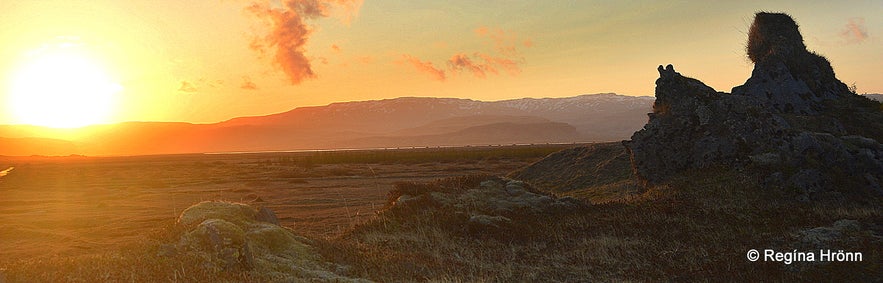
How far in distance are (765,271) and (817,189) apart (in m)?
7.58

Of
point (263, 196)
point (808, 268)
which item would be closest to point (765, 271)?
point (808, 268)

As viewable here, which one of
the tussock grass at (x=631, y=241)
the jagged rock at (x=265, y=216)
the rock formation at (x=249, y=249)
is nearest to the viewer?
the rock formation at (x=249, y=249)

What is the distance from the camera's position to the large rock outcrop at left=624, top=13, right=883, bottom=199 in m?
16.5

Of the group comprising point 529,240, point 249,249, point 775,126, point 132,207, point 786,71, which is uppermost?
point 786,71

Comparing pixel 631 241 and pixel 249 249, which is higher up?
pixel 249 249

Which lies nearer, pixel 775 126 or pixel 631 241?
pixel 631 241

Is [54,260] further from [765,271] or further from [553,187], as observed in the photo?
[553,187]

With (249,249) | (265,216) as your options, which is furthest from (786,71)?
(249,249)

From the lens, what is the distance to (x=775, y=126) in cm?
1872

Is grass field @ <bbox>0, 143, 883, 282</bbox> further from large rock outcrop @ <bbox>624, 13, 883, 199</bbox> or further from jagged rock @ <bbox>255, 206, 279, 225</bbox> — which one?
jagged rock @ <bbox>255, 206, 279, 225</bbox>

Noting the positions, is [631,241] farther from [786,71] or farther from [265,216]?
[786,71]

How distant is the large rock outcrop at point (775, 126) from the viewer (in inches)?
651

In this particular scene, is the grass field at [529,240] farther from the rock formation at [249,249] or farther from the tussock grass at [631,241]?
the rock formation at [249,249]

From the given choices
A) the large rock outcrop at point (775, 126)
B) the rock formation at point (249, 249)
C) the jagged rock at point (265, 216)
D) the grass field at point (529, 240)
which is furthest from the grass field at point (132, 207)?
the large rock outcrop at point (775, 126)
